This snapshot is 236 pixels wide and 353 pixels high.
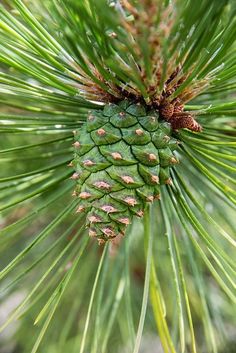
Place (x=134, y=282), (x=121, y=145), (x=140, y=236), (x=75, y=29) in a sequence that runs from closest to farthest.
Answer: (x=75, y=29), (x=121, y=145), (x=140, y=236), (x=134, y=282)

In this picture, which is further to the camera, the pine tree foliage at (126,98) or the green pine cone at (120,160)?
the green pine cone at (120,160)

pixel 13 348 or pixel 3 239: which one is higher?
pixel 3 239

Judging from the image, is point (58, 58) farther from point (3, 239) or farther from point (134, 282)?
point (134, 282)

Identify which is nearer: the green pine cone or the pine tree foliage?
the pine tree foliage

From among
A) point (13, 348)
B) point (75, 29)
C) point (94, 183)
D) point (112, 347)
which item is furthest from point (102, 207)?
point (13, 348)

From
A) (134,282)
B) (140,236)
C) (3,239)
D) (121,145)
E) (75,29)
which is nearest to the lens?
(75,29)

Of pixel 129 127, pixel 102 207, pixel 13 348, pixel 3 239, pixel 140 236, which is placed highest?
pixel 129 127

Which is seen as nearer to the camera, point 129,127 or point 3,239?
point 129,127

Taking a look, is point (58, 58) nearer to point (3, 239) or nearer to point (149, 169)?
point (149, 169)
